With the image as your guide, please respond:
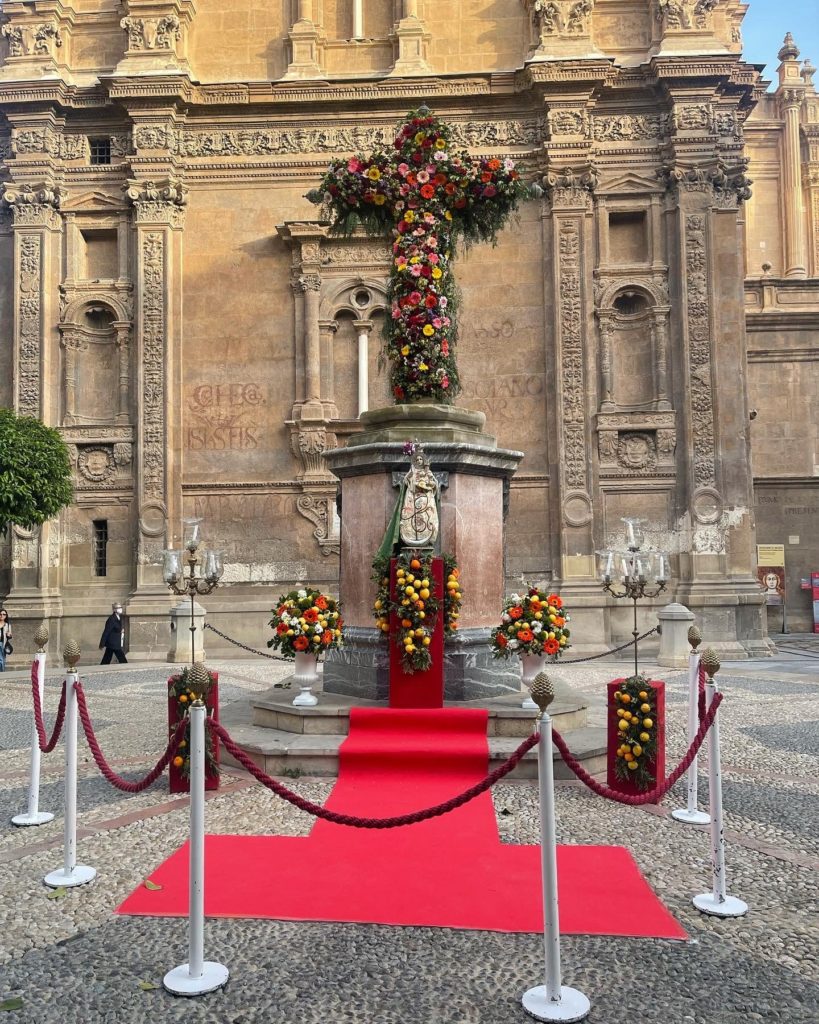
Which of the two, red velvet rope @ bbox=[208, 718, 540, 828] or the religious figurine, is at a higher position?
the religious figurine

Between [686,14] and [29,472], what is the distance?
60.3 ft

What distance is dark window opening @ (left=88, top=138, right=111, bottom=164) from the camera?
21.9m

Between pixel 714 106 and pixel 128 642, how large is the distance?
18659 mm

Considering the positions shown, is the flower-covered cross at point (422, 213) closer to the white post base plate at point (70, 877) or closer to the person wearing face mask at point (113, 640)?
the white post base plate at point (70, 877)

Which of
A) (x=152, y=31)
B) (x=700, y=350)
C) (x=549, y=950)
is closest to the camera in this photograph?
(x=549, y=950)

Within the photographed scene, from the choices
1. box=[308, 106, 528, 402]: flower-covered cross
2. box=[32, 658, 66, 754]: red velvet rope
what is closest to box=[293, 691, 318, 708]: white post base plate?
box=[32, 658, 66, 754]: red velvet rope

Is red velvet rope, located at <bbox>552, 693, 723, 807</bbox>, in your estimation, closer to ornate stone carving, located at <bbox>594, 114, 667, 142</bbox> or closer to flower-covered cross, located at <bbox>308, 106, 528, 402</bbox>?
flower-covered cross, located at <bbox>308, 106, 528, 402</bbox>

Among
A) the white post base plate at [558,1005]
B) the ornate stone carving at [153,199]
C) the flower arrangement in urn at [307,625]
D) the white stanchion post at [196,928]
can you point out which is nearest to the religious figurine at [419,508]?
the flower arrangement in urn at [307,625]

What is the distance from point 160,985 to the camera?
404 centimetres

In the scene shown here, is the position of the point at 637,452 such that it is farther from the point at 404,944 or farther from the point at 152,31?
the point at 404,944

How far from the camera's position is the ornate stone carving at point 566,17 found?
20.9m

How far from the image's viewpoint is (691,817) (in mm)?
6605

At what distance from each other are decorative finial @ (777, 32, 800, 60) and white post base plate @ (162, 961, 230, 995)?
39.8m

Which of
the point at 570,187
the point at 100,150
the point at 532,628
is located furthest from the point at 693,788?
the point at 100,150
